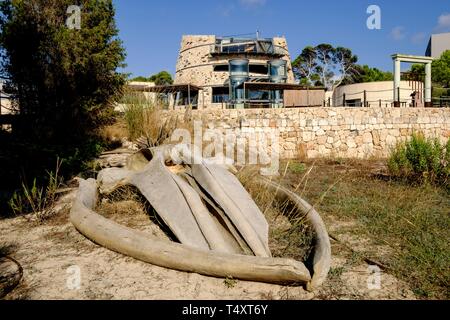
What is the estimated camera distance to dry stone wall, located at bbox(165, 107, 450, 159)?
1191 cm

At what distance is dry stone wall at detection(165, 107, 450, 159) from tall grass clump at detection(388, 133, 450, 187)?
5.42 m

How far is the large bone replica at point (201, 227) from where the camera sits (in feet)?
7.30

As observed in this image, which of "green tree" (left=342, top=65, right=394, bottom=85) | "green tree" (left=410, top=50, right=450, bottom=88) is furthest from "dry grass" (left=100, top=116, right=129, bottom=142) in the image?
"green tree" (left=342, top=65, right=394, bottom=85)

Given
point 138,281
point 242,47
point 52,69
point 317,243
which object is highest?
point 242,47

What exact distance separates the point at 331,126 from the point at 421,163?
646cm

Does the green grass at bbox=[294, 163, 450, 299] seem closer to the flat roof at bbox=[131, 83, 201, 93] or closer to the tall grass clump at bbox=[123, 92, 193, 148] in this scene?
the tall grass clump at bbox=[123, 92, 193, 148]

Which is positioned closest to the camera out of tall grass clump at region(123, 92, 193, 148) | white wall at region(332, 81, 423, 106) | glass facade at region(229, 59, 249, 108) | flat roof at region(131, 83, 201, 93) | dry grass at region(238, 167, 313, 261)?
dry grass at region(238, 167, 313, 261)

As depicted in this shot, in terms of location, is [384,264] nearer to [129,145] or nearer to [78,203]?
[78,203]

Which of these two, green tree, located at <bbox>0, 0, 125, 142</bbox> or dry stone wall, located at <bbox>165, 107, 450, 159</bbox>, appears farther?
dry stone wall, located at <bbox>165, 107, 450, 159</bbox>

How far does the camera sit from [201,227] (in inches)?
107

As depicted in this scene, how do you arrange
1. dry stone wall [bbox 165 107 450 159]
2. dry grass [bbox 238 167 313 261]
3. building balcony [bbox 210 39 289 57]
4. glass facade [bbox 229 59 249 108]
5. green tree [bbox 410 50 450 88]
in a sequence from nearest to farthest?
dry grass [bbox 238 167 313 261] → dry stone wall [bbox 165 107 450 159] → glass facade [bbox 229 59 249 108] → building balcony [bbox 210 39 289 57] → green tree [bbox 410 50 450 88]

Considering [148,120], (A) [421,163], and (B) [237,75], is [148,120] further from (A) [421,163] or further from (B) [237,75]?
(B) [237,75]

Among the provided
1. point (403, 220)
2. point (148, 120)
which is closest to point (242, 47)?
point (148, 120)

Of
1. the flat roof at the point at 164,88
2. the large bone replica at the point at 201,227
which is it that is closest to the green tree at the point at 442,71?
the flat roof at the point at 164,88
